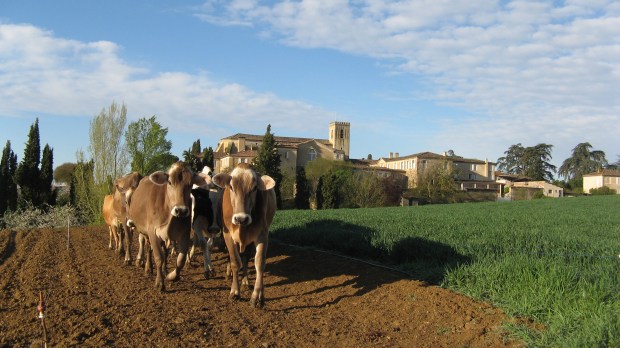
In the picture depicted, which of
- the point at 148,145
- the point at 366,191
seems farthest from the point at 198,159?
the point at 366,191

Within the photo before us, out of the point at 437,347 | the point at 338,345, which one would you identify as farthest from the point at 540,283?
the point at 338,345

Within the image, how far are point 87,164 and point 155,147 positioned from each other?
1012 centimetres

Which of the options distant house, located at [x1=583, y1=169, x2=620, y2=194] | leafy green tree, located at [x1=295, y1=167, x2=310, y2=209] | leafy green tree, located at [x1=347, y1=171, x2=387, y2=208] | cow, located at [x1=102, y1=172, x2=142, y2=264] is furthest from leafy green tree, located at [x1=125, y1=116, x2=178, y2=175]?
distant house, located at [x1=583, y1=169, x2=620, y2=194]

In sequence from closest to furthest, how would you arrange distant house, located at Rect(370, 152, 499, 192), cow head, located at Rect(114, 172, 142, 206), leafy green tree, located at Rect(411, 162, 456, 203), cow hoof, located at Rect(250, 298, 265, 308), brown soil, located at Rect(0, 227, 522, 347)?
1. brown soil, located at Rect(0, 227, 522, 347)
2. cow hoof, located at Rect(250, 298, 265, 308)
3. cow head, located at Rect(114, 172, 142, 206)
4. leafy green tree, located at Rect(411, 162, 456, 203)
5. distant house, located at Rect(370, 152, 499, 192)

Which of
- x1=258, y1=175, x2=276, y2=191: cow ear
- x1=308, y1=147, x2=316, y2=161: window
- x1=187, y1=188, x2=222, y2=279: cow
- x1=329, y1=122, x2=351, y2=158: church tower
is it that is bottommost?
x1=187, y1=188, x2=222, y2=279: cow

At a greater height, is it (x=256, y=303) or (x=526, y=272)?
(x=526, y=272)

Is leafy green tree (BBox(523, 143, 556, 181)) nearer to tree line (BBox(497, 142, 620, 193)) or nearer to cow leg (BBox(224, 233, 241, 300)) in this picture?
tree line (BBox(497, 142, 620, 193))

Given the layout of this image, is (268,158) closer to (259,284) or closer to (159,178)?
(159,178)

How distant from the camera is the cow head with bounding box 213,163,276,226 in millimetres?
7695

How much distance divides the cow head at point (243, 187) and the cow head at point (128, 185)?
3.61 meters

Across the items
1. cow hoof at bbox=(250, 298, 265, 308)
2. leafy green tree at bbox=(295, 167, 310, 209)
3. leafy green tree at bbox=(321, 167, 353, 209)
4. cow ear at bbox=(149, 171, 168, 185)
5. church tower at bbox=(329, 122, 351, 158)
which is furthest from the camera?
church tower at bbox=(329, 122, 351, 158)

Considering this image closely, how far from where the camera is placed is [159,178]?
352 inches

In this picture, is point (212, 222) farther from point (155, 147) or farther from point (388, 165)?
point (388, 165)

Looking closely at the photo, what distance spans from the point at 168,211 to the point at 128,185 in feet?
9.00
